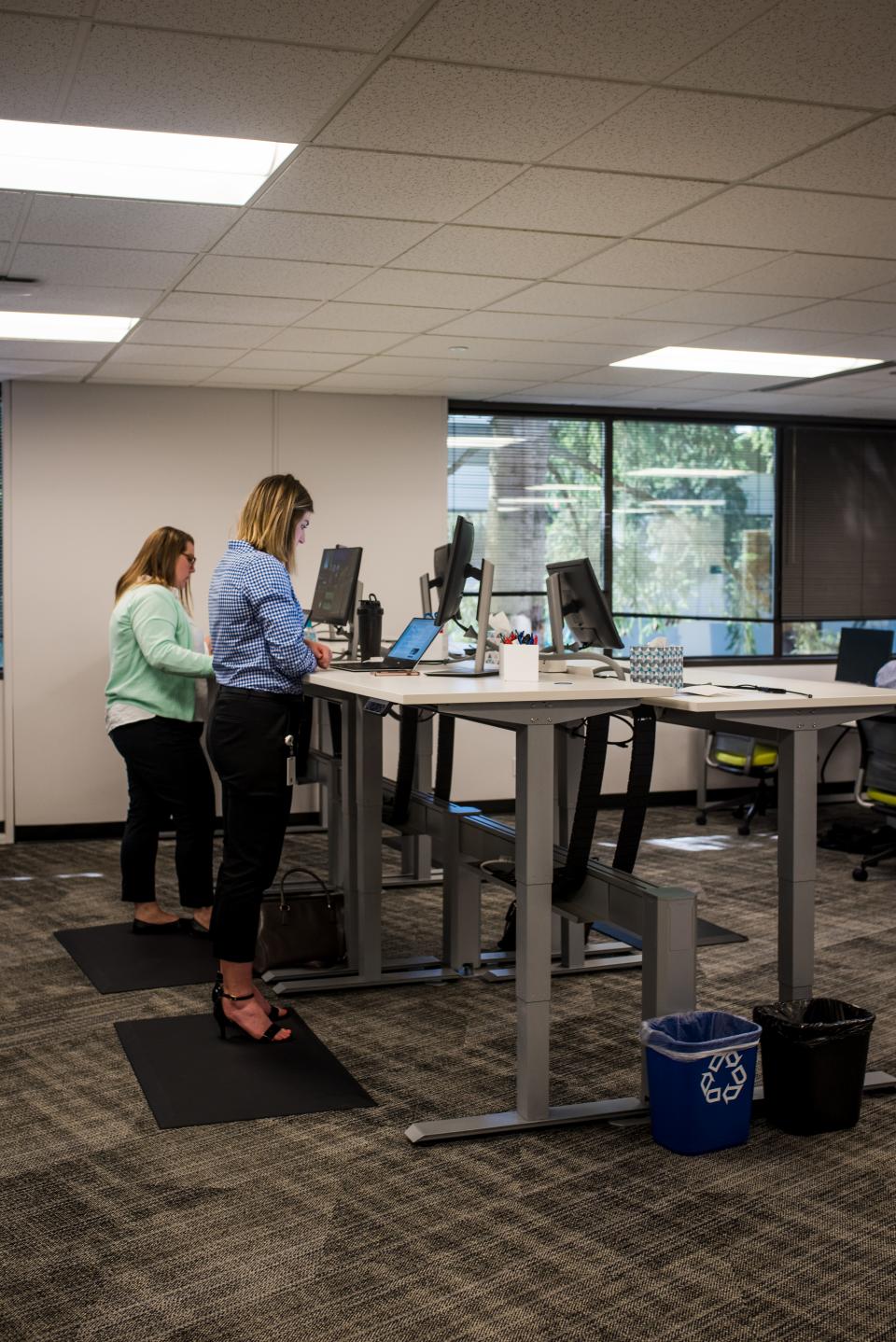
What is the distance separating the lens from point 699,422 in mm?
7715

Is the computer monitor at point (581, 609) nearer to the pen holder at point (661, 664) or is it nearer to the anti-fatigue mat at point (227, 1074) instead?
the pen holder at point (661, 664)

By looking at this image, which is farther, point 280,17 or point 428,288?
point 428,288

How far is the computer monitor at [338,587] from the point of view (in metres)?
5.07

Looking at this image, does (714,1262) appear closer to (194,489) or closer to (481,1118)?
(481,1118)

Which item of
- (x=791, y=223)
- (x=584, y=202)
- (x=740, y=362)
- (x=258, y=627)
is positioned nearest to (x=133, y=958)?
(x=258, y=627)

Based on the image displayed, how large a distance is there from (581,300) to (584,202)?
116 centimetres

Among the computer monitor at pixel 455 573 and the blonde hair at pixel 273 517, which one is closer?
the blonde hair at pixel 273 517

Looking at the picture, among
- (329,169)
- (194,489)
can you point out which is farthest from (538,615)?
(329,169)

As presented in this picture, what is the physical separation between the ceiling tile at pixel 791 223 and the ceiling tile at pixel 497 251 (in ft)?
0.98

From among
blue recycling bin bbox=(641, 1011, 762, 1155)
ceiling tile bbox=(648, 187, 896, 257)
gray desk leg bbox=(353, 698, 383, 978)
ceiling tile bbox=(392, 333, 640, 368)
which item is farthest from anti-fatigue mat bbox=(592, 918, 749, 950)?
ceiling tile bbox=(392, 333, 640, 368)

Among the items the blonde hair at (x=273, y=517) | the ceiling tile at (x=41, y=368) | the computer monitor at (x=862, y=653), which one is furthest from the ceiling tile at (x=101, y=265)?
the computer monitor at (x=862, y=653)

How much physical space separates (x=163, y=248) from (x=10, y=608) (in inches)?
119

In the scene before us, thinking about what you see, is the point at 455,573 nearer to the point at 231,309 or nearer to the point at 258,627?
the point at 258,627

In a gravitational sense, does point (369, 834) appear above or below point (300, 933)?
above
